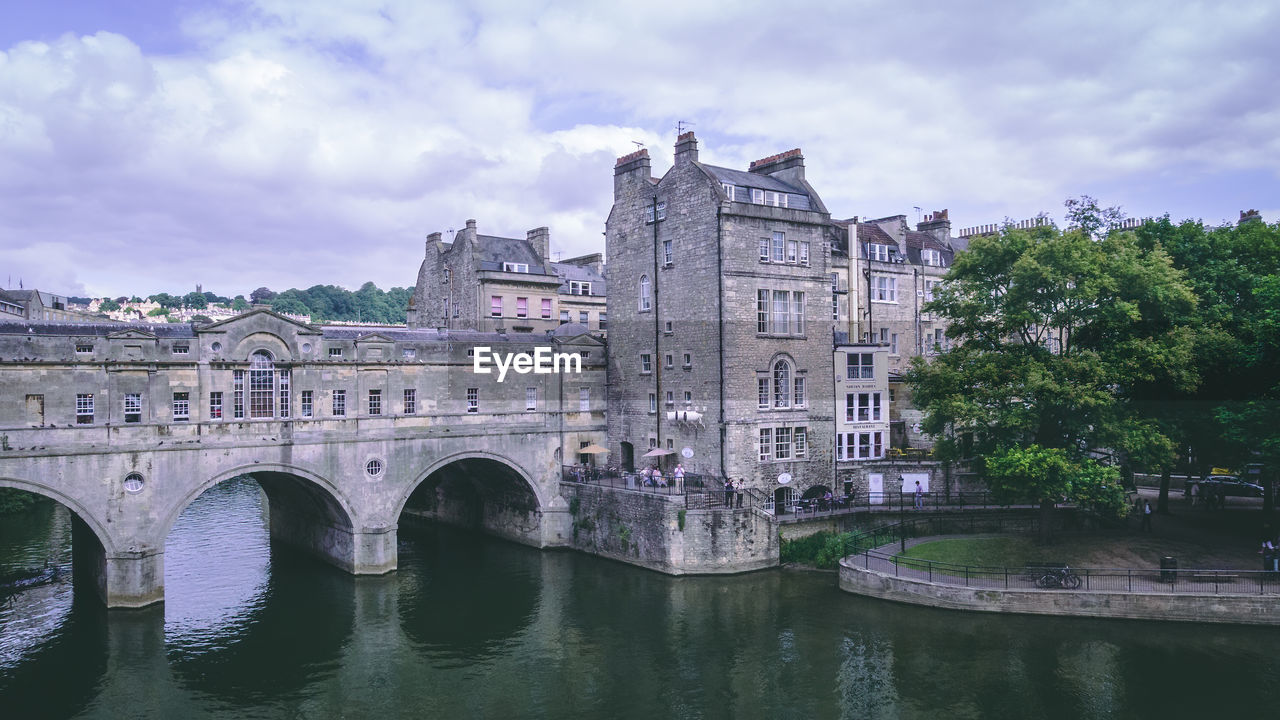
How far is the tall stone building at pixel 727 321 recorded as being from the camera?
1655 inches

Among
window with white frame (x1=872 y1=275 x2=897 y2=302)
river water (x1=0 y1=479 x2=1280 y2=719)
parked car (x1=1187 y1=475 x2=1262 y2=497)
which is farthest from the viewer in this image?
window with white frame (x1=872 y1=275 x2=897 y2=302)

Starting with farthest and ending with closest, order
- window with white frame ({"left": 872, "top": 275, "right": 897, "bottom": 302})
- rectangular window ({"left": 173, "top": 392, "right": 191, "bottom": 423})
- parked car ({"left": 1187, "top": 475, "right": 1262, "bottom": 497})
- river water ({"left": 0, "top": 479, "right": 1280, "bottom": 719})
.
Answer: window with white frame ({"left": 872, "top": 275, "right": 897, "bottom": 302}) → parked car ({"left": 1187, "top": 475, "right": 1262, "bottom": 497}) → rectangular window ({"left": 173, "top": 392, "right": 191, "bottom": 423}) → river water ({"left": 0, "top": 479, "right": 1280, "bottom": 719})

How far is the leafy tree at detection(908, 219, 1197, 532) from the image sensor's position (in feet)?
111

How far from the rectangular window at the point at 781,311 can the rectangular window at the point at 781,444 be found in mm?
5039

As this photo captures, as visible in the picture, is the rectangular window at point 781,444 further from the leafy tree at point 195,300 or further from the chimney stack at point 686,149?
the leafy tree at point 195,300

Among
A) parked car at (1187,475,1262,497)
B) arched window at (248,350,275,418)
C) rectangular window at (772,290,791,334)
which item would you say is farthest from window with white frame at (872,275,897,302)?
arched window at (248,350,275,418)

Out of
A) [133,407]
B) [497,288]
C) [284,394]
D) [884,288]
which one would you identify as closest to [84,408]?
[133,407]

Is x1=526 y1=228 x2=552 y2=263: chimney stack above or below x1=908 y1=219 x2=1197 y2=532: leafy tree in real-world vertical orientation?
above

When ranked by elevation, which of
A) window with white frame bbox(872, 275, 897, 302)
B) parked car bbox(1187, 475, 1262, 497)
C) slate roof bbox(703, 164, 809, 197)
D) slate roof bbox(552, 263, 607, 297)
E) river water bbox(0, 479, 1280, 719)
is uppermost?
slate roof bbox(703, 164, 809, 197)

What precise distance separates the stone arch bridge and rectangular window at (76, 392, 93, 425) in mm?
54

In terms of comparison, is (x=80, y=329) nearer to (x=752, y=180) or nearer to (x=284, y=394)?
(x=284, y=394)

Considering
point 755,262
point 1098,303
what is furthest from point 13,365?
point 1098,303

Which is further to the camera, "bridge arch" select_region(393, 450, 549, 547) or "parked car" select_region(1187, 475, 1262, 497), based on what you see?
"parked car" select_region(1187, 475, 1262, 497)

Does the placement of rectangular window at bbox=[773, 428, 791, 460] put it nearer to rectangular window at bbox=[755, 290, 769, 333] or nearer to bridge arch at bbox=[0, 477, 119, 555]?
rectangular window at bbox=[755, 290, 769, 333]
